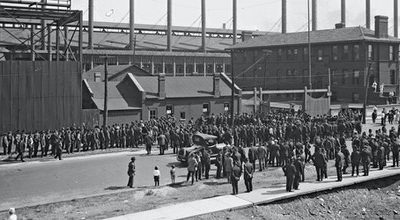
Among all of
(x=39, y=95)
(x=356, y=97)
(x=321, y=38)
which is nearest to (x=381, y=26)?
(x=321, y=38)

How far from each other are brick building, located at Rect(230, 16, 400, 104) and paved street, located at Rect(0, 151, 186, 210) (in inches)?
1186

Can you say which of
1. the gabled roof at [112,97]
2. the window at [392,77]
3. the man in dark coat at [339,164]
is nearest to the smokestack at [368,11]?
the window at [392,77]

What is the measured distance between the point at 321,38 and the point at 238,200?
159 feet

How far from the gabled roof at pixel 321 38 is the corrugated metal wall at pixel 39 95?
3734 cm

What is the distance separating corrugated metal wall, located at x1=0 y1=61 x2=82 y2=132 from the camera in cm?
3102

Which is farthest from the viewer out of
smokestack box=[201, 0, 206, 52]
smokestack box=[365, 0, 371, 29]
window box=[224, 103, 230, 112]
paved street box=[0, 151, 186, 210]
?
smokestack box=[365, 0, 371, 29]

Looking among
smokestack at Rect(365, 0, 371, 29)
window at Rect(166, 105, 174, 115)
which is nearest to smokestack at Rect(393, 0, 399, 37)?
smokestack at Rect(365, 0, 371, 29)

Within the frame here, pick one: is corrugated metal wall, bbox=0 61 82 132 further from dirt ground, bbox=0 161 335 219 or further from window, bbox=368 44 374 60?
window, bbox=368 44 374 60

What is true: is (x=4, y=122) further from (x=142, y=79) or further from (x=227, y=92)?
(x=227, y=92)

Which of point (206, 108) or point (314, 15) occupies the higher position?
point (314, 15)

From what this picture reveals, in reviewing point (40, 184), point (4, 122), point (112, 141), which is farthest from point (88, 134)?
point (40, 184)

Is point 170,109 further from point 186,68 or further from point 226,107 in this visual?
point 186,68

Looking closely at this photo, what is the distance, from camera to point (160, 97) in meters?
41.7

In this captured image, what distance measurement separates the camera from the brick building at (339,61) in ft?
191
